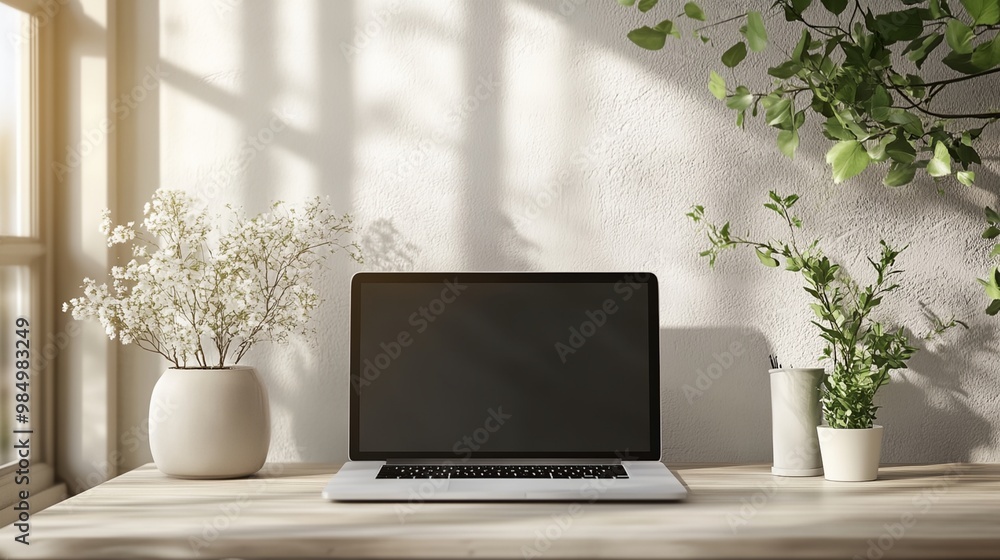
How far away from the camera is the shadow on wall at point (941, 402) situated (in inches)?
61.9

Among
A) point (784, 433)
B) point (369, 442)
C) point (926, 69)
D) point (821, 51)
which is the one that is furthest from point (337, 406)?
point (926, 69)

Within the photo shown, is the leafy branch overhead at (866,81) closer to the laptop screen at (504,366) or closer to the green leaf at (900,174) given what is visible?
the green leaf at (900,174)

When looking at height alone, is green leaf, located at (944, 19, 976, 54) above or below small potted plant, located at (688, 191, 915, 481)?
Answer: above

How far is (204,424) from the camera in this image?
1373mm

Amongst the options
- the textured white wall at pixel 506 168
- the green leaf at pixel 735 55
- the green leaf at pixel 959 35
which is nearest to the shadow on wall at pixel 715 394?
the textured white wall at pixel 506 168

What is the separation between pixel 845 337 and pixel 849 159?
0.30 meters

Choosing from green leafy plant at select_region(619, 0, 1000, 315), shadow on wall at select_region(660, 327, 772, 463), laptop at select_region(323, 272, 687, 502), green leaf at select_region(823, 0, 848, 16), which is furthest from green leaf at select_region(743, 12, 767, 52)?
shadow on wall at select_region(660, 327, 772, 463)

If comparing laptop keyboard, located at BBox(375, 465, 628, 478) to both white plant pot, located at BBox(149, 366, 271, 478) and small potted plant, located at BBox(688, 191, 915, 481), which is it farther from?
small potted plant, located at BBox(688, 191, 915, 481)

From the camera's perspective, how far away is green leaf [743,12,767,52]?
1.34 m

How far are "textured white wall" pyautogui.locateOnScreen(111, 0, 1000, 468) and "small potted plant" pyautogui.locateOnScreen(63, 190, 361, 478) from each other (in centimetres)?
12

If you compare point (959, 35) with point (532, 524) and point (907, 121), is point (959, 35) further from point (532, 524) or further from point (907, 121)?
point (532, 524)

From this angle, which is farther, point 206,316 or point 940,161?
point 206,316

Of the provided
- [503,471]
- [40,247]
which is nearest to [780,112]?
[503,471]

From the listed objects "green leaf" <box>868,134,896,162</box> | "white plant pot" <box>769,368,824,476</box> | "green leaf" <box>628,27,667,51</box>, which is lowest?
"white plant pot" <box>769,368,824,476</box>
